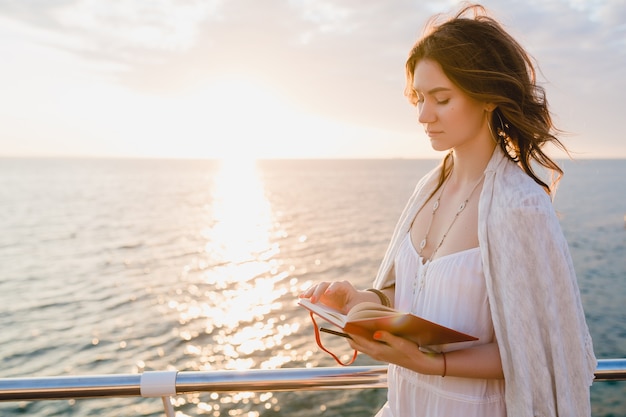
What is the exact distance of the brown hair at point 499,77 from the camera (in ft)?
5.59

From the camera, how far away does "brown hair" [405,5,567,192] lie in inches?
67.1

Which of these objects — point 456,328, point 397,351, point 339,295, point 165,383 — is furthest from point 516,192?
point 165,383

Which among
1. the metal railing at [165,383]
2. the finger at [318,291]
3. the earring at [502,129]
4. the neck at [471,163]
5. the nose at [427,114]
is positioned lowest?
the metal railing at [165,383]

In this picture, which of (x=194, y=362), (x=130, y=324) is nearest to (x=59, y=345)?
(x=130, y=324)

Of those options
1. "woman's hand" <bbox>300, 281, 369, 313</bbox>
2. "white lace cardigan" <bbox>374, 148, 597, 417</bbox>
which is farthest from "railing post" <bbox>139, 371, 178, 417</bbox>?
"white lace cardigan" <bbox>374, 148, 597, 417</bbox>

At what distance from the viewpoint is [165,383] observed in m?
1.71

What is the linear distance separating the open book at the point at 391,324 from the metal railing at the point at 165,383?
333 mm

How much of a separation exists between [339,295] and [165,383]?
71cm

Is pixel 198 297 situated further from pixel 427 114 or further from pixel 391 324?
pixel 391 324

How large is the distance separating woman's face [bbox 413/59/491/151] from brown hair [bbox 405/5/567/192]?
29 mm

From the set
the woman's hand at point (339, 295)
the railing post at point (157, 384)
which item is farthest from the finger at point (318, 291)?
the railing post at point (157, 384)

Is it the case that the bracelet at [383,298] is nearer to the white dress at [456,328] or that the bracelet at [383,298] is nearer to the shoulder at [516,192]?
the white dress at [456,328]

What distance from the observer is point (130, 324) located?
15242 millimetres

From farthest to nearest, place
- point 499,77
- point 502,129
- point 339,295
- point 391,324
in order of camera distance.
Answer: point 339,295 → point 502,129 → point 499,77 → point 391,324
